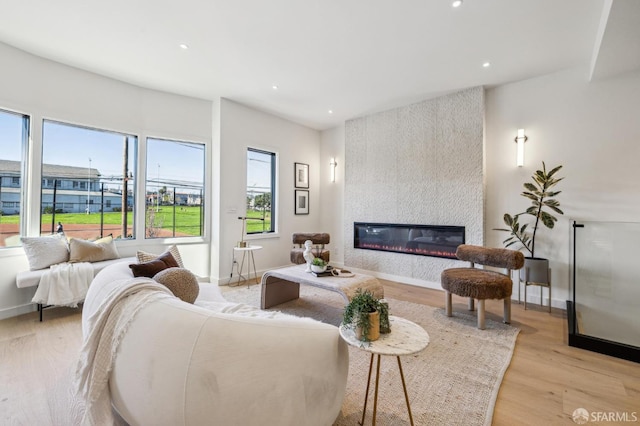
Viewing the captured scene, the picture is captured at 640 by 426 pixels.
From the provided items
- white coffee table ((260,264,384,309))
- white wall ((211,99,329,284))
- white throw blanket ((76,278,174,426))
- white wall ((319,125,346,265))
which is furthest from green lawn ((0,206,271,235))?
white throw blanket ((76,278,174,426))

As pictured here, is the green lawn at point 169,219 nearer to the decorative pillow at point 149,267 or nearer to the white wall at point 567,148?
the decorative pillow at point 149,267

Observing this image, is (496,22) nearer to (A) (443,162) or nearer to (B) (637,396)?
(A) (443,162)

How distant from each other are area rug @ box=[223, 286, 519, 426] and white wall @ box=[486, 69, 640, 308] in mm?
1535

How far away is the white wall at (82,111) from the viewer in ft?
9.97

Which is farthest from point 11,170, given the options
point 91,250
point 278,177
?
point 278,177

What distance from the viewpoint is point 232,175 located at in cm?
452

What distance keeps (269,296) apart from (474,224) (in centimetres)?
295

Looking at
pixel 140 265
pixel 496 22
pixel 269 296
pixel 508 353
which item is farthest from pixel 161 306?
pixel 496 22

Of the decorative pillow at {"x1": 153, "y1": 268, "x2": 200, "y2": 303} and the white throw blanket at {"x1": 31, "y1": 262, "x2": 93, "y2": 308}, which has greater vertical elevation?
the decorative pillow at {"x1": 153, "y1": 268, "x2": 200, "y2": 303}

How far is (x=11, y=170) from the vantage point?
122 inches

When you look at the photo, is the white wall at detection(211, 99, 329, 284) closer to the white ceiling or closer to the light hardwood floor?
the white ceiling

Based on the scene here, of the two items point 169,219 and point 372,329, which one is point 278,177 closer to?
point 169,219

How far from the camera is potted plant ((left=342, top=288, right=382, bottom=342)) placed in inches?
49.3

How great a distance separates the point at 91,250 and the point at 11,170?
120cm
